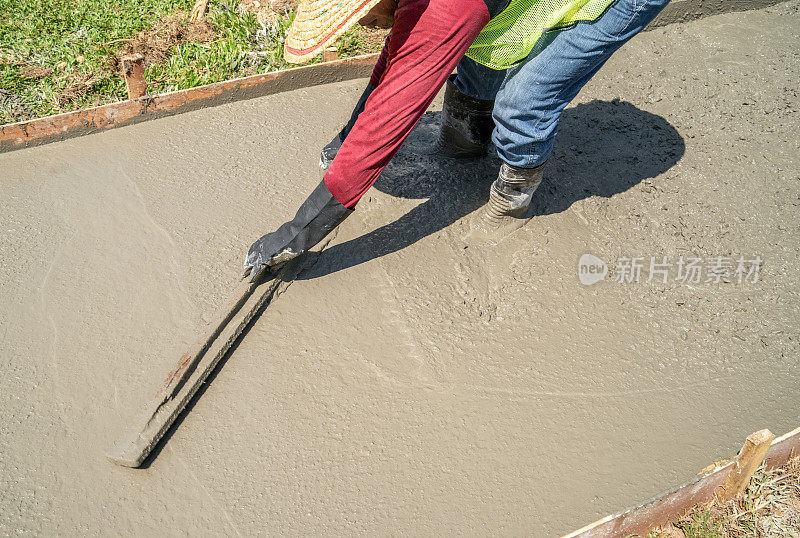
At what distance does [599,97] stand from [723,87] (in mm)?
824

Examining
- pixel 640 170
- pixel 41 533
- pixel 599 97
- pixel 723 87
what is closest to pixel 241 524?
pixel 41 533

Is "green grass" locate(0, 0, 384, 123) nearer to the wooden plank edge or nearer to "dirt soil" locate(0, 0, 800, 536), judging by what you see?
"dirt soil" locate(0, 0, 800, 536)

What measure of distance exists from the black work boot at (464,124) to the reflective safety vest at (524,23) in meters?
0.70

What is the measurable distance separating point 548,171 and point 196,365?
2.06 metres

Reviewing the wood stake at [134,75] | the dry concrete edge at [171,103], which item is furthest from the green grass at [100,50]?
the wood stake at [134,75]

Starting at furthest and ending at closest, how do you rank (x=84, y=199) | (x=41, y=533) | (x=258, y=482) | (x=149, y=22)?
(x=149, y=22) < (x=84, y=199) < (x=258, y=482) < (x=41, y=533)

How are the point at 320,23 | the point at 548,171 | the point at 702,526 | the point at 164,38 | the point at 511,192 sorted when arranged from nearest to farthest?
the point at 320,23
the point at 702,526
the point at 511,192
the point at 548,171
the point at 164,38

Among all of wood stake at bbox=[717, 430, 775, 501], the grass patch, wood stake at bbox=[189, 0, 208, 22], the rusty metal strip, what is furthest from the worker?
wood stake at bbox=[189, 0, 208, 22]

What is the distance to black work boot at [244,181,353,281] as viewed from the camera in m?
2.37

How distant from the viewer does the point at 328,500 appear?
2.22m

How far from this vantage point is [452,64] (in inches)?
84.1

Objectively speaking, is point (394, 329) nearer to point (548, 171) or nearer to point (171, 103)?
point (548, 171)

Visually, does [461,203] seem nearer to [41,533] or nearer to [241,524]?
[241,524]

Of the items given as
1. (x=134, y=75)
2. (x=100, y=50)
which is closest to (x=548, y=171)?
(x=134, y=75)
